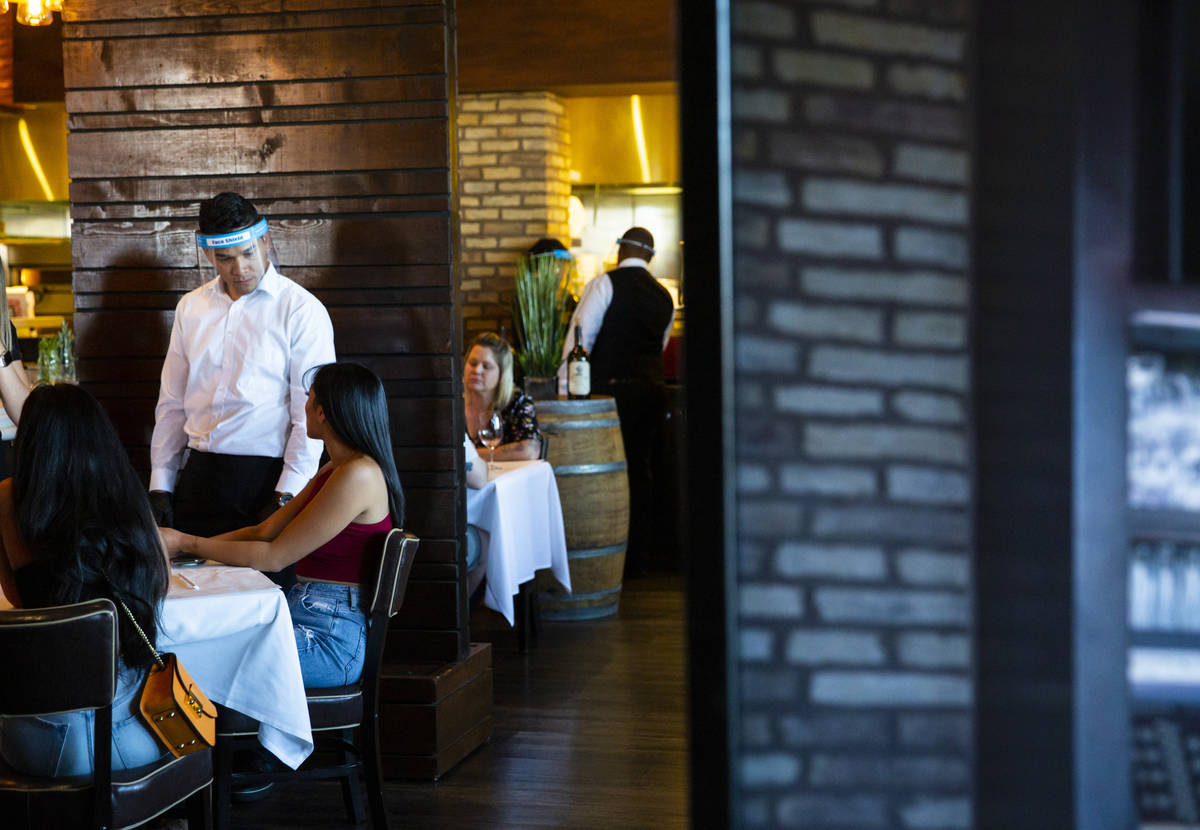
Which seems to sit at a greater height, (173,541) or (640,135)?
(640,135)

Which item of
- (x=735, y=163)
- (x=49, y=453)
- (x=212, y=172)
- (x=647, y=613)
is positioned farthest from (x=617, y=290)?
(x=735, y=163)

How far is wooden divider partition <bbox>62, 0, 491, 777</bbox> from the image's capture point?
12.1 feet

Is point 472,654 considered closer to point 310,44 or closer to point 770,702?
point 310,44

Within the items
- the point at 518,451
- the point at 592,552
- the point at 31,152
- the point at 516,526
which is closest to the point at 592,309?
the point at 592,552

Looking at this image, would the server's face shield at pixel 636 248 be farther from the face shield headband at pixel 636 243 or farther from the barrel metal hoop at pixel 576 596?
the barrel metal hoop at pixel 576 596

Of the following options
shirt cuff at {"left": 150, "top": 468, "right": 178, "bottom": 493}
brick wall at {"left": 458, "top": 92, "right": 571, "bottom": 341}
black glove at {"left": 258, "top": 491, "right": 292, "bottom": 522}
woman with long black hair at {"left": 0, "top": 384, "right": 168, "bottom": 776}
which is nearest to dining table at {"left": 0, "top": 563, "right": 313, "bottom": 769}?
woman with long black hair at {"left": 0, "top": 384, "right": 168, "bottom": 776}

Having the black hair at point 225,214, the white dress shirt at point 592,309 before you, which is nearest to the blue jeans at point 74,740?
the black hair at point 225,214

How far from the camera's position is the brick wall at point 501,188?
8.52 meters

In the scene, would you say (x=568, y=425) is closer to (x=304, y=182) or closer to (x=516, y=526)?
(x=516, y=526)

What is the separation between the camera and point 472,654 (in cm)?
392

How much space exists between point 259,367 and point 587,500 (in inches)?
90.2

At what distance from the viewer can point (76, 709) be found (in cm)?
212

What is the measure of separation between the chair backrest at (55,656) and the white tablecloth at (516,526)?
7.44 feet

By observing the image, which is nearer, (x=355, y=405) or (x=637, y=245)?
(x=355, y=405)
